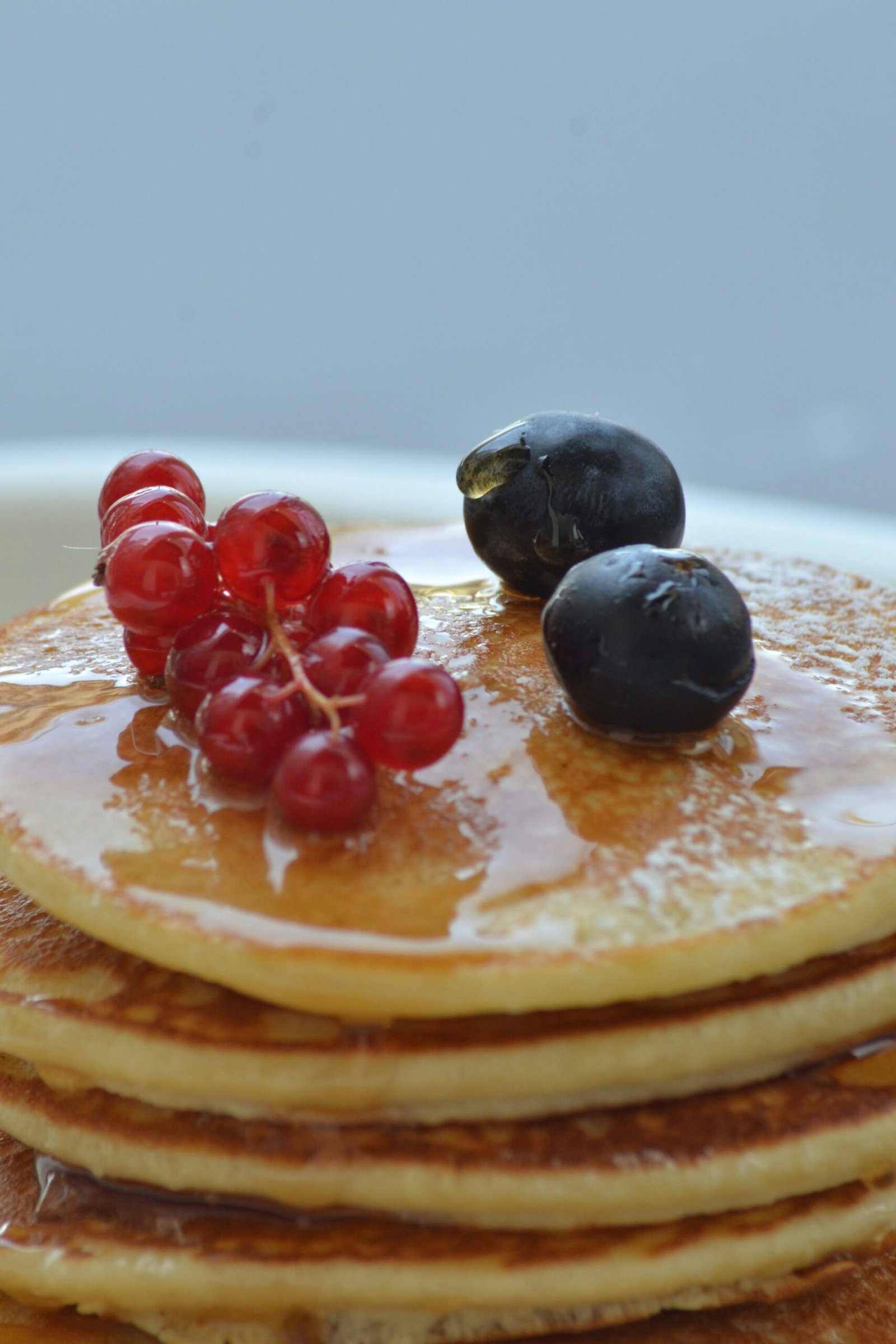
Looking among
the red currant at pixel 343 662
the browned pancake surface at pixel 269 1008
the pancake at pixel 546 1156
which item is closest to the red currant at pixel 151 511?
the red currant at pixel 343 662

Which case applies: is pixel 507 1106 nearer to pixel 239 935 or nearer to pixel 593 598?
pixel 239 935

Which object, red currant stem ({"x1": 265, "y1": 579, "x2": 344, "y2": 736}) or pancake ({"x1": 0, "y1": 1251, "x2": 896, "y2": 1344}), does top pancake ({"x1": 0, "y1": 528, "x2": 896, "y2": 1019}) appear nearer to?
red currant stem ({"x1": 265, "y1": 579, "x2": 344, "y2": 736})

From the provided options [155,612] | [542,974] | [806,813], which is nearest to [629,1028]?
[542,974]

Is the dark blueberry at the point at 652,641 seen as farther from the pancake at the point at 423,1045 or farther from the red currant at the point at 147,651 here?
the red currant at the point at 147,651

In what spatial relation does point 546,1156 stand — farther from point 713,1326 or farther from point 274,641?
point 274,641

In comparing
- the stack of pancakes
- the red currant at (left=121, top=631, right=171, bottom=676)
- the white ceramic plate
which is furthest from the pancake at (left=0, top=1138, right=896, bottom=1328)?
the white ceramic plate

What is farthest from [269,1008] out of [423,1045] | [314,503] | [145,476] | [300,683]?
[314,503]
